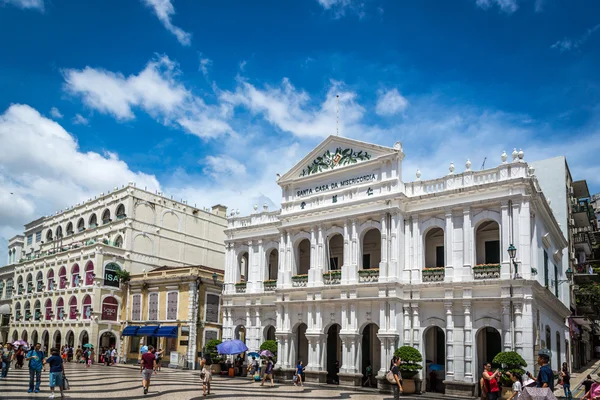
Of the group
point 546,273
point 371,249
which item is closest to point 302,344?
point 371,249

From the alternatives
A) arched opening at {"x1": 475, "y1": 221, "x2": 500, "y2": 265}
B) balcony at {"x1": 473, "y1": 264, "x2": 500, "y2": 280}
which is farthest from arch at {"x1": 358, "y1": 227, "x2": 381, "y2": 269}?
balcony at {"x1": 473, "y1": 264, "x2": 500, "y2": 280}

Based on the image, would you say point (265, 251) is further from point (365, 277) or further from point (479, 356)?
point (479, 356)

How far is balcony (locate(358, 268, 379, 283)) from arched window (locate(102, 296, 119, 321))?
26.8m

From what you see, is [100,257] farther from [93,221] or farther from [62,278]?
[93,221]

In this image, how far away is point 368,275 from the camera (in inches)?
1227

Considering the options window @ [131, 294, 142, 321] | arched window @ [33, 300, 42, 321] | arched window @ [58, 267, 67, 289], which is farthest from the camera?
arched window @ [33, 300, 42, 321]

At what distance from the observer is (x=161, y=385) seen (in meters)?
25.7

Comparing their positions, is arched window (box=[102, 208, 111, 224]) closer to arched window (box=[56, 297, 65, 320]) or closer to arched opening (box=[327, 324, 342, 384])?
arched window (box=[56, 297, 65, 320])

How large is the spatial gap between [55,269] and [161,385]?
3557 cm

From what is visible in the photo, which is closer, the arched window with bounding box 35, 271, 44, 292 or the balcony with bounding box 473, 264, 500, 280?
the balcony with bounding box 473, 264, 500, 280

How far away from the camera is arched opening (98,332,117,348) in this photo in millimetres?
48541

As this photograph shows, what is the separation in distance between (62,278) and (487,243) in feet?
136

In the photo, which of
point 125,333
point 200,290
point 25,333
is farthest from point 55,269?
point 200,290

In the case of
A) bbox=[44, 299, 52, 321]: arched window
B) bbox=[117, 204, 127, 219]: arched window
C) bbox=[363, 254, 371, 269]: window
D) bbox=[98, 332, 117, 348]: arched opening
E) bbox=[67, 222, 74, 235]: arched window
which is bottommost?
bbox=[98, 332, 117, 348]: arched opening
